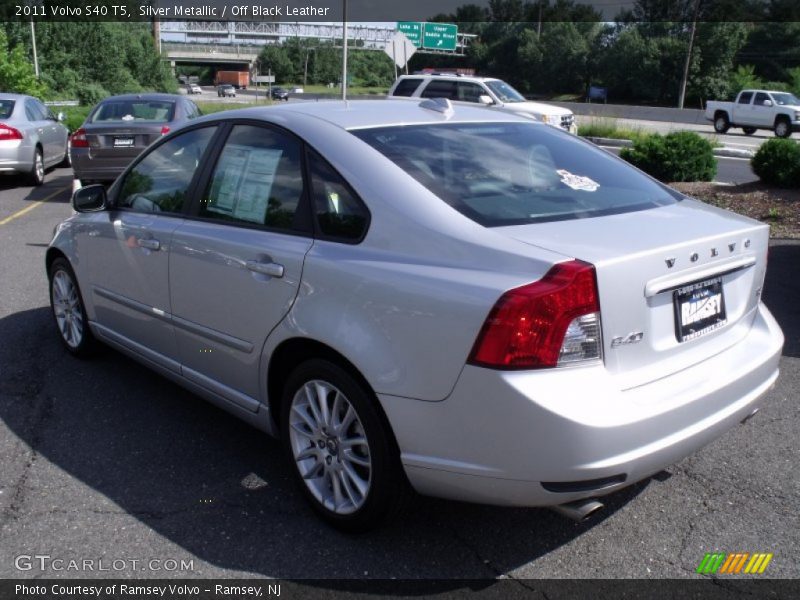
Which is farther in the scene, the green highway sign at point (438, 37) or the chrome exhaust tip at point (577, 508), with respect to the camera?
the green highway sign at point (438, 37)

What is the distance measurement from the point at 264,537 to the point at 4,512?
1159mm

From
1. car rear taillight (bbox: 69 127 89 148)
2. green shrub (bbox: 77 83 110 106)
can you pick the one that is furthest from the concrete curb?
green shrub (bbox: 77 83 110 106)

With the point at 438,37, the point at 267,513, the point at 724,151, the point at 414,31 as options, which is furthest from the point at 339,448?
the point at 414,31

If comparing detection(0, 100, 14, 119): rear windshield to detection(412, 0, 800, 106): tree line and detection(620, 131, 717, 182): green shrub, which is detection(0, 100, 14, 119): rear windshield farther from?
detection(412, 0, 800, 106): tree line

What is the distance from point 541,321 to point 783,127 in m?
32.9

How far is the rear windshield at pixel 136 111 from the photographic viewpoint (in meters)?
12.6

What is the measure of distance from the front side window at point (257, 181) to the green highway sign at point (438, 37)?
4735cm

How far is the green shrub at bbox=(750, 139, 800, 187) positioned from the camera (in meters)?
11.4

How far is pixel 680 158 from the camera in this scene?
13.1 m

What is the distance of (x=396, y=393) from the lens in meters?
2.80

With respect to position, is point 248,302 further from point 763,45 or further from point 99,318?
point 763,45

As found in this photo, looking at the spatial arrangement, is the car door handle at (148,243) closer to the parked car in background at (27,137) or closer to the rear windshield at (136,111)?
the rear windshield at (136,111)

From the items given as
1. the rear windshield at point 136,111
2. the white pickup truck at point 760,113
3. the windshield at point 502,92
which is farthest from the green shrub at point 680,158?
the white pickup truck at point 760,113

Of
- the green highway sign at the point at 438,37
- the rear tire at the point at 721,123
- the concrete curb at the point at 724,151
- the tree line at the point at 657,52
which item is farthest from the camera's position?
the tree line at the point at 657,52
